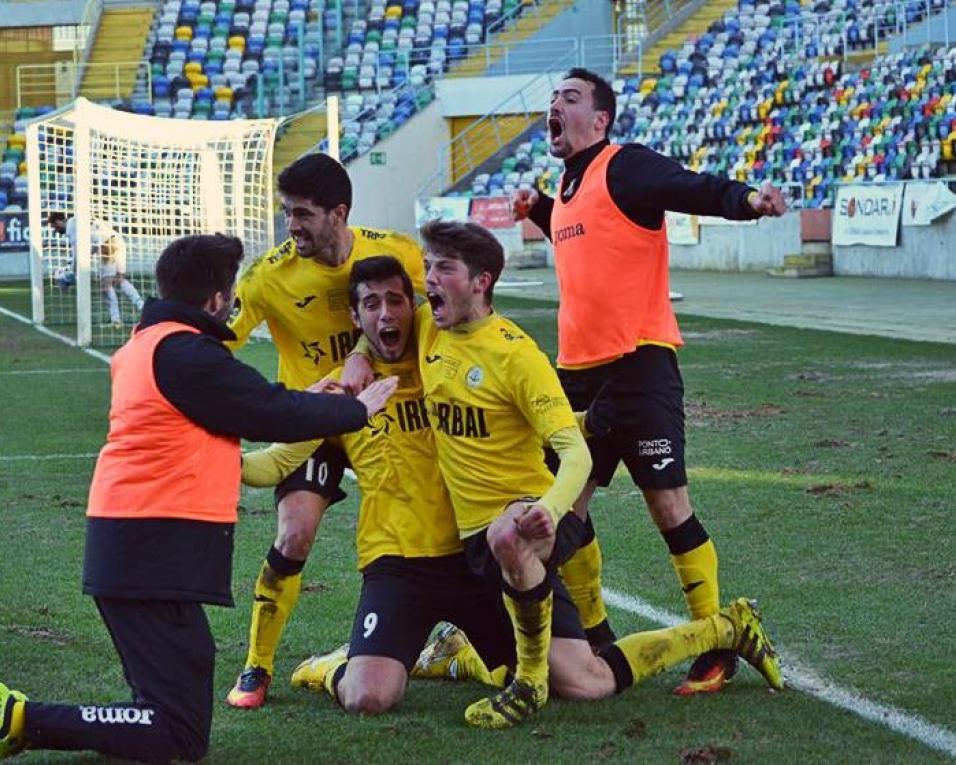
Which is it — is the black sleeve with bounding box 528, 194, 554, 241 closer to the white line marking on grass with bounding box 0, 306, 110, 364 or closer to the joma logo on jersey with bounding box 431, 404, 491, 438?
the joma logo on jersey with bounding box 431, 404, 491, 438

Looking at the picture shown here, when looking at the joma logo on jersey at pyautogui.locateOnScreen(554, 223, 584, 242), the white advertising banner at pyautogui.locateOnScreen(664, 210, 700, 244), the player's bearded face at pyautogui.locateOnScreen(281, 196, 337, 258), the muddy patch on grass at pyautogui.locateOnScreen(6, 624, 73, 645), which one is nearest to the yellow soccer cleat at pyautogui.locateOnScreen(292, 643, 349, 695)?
the muddy patch on grass at pyautogui.locateOnScreen(6, 624, 73, 645)

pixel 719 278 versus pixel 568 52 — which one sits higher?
pixel 568 52

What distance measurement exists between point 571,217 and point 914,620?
76.4 inches

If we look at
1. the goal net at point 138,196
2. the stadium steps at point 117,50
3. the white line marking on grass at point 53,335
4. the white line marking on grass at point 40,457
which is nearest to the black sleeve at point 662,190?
the white line marking on grass at point 40,457

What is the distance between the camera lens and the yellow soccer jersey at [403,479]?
6176 mm

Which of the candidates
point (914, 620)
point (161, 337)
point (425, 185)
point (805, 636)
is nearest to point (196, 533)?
point (161, 337)

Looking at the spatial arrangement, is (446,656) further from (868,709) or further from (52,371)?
(52,371)

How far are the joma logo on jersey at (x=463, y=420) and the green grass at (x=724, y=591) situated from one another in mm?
874

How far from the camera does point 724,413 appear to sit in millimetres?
13930

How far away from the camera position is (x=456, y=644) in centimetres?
648

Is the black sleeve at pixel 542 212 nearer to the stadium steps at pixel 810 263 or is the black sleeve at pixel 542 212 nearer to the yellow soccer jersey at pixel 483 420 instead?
the yellow soccer jersey at pixel 483 420

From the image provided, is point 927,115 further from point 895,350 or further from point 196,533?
point 196,533

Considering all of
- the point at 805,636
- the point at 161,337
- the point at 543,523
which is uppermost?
the point at 161,337

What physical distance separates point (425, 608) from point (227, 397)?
1285mm
